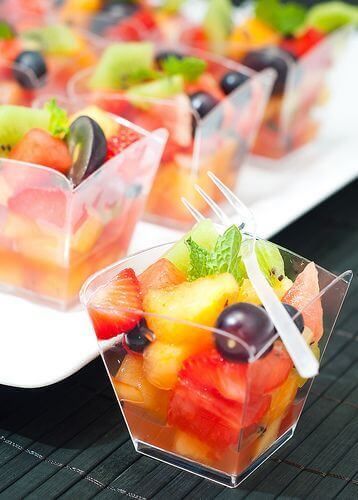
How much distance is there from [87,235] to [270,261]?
0.45 meters

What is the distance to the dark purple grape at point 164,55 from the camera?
2.38 metres

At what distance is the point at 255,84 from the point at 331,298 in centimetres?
93

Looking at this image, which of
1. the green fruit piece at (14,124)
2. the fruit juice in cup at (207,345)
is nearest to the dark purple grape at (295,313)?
the fruit juice in cup at (207,345)

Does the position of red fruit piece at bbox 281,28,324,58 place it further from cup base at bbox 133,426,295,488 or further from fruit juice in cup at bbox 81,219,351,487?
cup base at bbox 133,426,295,488

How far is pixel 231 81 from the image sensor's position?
2.25 m

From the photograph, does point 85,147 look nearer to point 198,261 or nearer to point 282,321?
point 198,261

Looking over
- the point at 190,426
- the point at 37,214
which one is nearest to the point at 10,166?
the point at 37,214

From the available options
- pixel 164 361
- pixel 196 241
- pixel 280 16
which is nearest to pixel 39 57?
pixel 280 16

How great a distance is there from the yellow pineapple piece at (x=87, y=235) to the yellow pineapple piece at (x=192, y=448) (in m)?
0.49

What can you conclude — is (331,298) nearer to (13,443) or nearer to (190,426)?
(190,426)

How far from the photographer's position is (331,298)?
4.65 ft

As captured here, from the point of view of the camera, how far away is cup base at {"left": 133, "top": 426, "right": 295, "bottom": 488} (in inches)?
54.6

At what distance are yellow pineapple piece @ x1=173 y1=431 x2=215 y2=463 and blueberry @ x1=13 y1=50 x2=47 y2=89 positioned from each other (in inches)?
45.0

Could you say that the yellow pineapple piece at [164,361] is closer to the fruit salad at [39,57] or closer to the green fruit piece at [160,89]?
the green fruit piece at [160,89]
